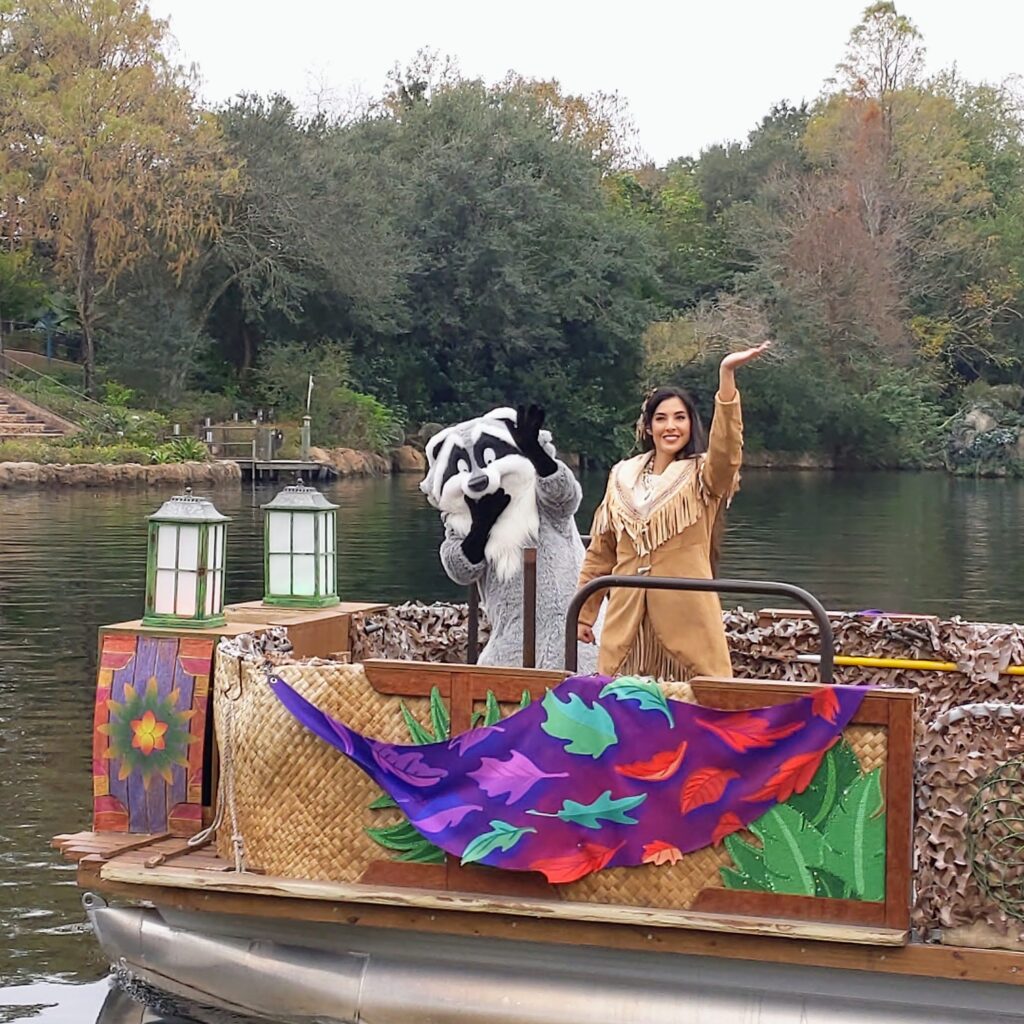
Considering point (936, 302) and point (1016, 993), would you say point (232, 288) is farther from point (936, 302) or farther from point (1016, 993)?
point (1016, 993)

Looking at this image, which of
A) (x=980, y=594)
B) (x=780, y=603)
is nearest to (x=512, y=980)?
(x=780, y=603)

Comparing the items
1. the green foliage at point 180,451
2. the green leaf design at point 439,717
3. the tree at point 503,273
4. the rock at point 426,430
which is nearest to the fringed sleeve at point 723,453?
the green leaf design at point 439,717

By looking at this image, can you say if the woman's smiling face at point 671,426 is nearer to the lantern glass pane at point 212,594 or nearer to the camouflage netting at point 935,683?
the camouflage netting at point 935,683

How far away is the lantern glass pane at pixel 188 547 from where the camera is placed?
555 centimetres

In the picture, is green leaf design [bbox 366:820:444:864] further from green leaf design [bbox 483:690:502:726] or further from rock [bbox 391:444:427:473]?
rock [bbox 391:444:427:473]

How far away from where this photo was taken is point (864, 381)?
5144 cm

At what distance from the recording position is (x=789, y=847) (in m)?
4.43

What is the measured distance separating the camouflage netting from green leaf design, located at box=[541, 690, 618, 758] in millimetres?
801

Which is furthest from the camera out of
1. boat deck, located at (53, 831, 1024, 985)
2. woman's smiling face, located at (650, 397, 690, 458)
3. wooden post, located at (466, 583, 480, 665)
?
wooden post, located at (466, 583, 480, 665)

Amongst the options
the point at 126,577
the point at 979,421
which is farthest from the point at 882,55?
the point at 126,577

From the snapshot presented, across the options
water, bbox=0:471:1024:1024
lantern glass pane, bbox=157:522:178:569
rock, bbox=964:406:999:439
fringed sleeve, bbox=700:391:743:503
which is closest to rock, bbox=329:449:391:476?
water, bbox=0:471:1024:1024

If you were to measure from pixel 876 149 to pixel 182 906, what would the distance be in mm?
52685

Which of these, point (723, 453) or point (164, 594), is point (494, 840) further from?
point (164, 594)

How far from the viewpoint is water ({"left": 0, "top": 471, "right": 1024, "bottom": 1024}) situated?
6539mm
